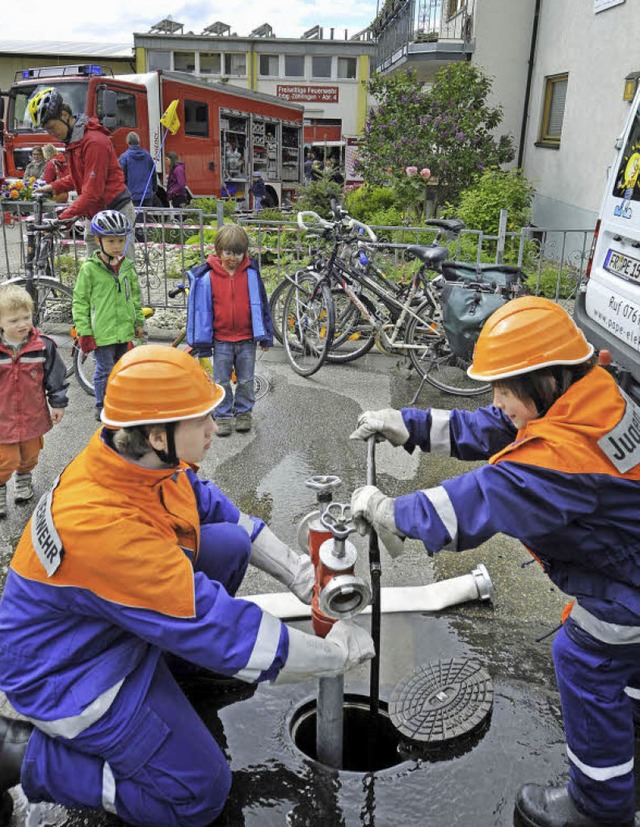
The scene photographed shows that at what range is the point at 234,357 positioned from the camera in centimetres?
541

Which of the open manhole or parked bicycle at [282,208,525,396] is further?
parked bicycle at [282,208,525,396]

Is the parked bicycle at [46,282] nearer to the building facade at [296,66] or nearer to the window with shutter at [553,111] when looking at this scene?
the window with shutter at [553,111]

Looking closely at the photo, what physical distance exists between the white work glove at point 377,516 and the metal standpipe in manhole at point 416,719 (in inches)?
29.5

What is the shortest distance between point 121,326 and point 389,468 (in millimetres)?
2114

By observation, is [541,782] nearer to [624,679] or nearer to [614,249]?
[624,679]

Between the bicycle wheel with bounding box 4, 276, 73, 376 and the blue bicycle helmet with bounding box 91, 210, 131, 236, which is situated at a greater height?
the blue bicycle helmet with bounding box 91, 210, 131, 236

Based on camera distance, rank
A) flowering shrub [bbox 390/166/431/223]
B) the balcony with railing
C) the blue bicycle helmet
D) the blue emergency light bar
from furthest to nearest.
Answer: the blue emergency light bar < the balcony with railing < flowering shrub [bbox 390/166/431/223] < the blue bicycle helmet

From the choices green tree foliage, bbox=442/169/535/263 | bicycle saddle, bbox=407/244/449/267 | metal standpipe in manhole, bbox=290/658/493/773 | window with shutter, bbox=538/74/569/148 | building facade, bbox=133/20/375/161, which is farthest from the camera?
building facade, bbox=133/20/375/161

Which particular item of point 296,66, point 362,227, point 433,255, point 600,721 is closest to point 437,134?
point 362,227

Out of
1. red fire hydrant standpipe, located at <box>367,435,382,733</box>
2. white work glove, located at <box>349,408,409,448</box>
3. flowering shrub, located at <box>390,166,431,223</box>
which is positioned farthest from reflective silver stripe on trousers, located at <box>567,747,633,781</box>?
flowering shrub, located at <box>390,166,431,223</box>

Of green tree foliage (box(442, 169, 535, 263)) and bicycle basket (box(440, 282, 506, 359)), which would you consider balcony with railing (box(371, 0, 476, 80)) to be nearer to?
green tree foliage (box(442, 169, 535, 263))

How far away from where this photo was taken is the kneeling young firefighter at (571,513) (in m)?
1.94

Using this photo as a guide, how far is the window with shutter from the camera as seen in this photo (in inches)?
493

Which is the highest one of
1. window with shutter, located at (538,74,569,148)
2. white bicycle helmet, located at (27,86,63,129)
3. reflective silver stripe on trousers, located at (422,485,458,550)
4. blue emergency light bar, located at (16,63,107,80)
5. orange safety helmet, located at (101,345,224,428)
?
blue emergency light bar, located at (16,63,107,80)
